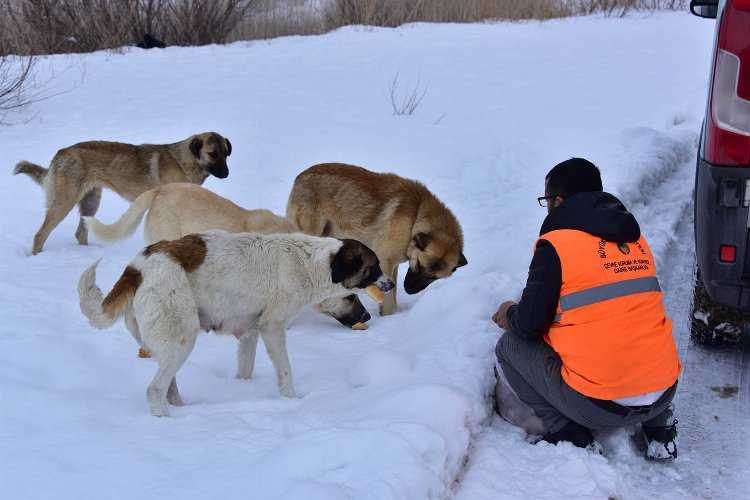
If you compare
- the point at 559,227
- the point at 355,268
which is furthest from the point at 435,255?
the point at 559,227

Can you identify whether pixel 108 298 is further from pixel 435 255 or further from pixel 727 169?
pixel 727 169

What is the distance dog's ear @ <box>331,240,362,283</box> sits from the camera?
4.96 metres

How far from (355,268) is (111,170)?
4.41 metres

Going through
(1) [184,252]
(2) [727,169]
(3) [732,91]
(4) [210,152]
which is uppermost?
(3) [732,91]

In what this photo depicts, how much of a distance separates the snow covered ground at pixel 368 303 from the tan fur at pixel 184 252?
84cm

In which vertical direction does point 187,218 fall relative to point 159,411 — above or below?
above

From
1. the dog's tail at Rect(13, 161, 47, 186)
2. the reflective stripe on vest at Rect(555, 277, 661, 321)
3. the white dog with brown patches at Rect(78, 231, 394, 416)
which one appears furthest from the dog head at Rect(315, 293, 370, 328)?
the dog's tail at Rect(13, 161, 47, 186)

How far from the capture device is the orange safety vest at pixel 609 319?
3717 millimetres

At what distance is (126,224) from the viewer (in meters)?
6.50

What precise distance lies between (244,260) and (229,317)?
1.20 feet

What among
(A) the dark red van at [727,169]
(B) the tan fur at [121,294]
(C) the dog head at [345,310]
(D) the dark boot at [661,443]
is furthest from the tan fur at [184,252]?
(A) the dark red van at [727,169]

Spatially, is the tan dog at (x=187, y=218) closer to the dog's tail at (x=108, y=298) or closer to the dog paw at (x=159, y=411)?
the dog's tail at (x=108, y=298)

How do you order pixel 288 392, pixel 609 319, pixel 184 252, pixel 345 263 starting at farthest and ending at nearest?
pixel 345 263 < pixel 288 392 < pixel 184 252 < pixel 609 319

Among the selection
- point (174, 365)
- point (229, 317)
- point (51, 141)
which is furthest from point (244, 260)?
point (51, 141)
